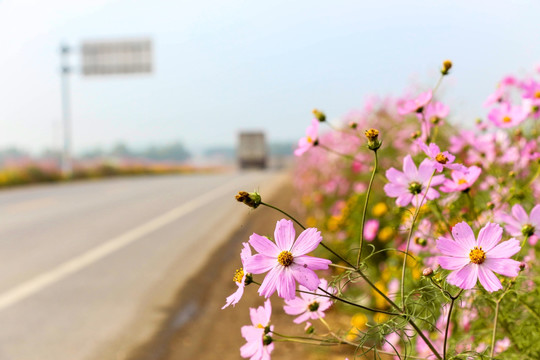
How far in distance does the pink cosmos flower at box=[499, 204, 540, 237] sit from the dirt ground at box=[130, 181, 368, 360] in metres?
2.12

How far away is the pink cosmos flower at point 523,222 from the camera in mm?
1330

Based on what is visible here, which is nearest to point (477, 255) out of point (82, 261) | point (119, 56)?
point (82, 261)

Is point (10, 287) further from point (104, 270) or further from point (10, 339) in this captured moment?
point (10, 339)

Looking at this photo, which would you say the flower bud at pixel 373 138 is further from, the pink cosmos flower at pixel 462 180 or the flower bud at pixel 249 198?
the pink cosmos flower at pixel 462 180

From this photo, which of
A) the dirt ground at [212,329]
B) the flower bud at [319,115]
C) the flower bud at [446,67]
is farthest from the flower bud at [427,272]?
the dirt ground at [212,329]

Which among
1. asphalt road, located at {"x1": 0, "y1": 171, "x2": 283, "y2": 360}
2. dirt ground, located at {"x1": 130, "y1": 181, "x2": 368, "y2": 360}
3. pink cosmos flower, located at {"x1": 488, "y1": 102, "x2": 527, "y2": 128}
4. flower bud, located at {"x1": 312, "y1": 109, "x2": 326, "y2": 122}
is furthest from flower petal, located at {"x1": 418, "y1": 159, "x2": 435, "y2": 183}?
asphalt road, located at {"x1": 0, "y1": 171, "x2": 283, "y2": 360}

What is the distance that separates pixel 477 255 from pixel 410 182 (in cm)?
35

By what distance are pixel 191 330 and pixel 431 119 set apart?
3661 mm

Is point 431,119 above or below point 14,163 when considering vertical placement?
above

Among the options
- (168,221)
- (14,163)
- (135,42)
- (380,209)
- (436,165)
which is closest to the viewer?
(436,165)

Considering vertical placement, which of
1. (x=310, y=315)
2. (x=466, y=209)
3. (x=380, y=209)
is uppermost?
(x=466, y=209)

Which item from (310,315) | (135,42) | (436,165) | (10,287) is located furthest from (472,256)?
(135,42)

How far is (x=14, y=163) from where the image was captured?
26.8m

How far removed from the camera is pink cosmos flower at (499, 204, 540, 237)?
1330 mm
